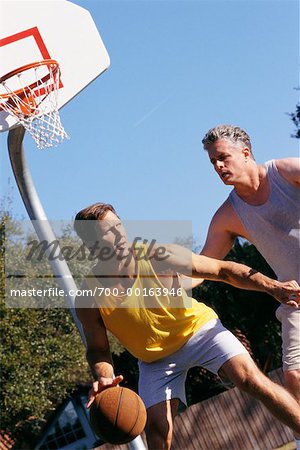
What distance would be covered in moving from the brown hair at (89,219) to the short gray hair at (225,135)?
94 centimetres

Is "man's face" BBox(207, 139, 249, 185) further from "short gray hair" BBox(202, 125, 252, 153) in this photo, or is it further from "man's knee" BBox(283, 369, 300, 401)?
"man's knee" BBox(283, 369, 300, 401)

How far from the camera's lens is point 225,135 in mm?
6211

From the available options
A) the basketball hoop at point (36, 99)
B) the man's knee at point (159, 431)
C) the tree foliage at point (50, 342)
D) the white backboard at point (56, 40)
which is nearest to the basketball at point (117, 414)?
the man's knee at point (159, 431)

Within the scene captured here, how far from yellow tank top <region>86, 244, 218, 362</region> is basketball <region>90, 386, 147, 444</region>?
0.40 meters

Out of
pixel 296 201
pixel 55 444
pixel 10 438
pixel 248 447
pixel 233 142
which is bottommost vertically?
pixel 55 444

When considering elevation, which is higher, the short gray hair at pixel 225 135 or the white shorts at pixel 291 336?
the short gray hair at pixel 225 135

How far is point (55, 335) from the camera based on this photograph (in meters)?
27.5

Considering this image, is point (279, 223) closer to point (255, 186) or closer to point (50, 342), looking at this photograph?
point (255, 186)

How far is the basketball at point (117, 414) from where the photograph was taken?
18.3 feet

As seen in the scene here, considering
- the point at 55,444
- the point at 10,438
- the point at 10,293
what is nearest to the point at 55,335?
the point at 10,293

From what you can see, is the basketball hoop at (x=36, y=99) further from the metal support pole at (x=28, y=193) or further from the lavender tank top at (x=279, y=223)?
the lavender tank top at (x=279, y=223)

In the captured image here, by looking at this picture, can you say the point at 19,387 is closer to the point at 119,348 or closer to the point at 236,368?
the point at 119,348

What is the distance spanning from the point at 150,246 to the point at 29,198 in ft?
10.3

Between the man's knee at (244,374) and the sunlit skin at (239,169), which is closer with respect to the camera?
the man's knee at (244,374)
